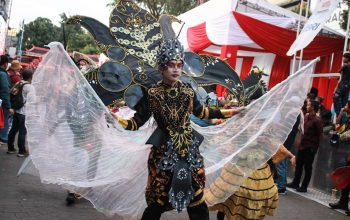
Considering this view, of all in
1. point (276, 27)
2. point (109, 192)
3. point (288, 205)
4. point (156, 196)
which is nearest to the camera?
point (156, 196)

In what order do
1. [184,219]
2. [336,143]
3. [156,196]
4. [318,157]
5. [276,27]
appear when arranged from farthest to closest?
1. [276,27]
2. [318,157]
3. [336,143]
4. [184,219]
5. [156,196]

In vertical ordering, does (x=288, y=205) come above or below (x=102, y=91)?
below

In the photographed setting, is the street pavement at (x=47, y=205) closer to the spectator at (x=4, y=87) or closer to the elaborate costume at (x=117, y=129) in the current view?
the spectator at (x=4, y=87)

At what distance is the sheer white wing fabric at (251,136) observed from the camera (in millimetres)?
4012

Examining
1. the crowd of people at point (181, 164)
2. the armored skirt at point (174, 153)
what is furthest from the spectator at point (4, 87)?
the armored skirt at point (174, 153)

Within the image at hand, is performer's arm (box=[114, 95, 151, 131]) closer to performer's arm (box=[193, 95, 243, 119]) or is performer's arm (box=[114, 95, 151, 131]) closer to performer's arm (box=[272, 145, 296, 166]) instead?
performer's arm (box=[193, 95, 243, 119])

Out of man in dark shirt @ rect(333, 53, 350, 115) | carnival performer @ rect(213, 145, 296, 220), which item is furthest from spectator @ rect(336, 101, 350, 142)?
carnival performer @ rect(213, 145, 296, 220)

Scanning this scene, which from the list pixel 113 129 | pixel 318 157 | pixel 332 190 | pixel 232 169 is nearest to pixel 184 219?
pixel 232 169

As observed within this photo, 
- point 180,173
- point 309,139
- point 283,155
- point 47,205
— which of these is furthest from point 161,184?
point 309,139

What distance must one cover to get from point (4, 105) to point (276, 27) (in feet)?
22.5

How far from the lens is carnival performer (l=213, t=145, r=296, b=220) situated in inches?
165

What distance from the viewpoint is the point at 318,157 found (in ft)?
27.3

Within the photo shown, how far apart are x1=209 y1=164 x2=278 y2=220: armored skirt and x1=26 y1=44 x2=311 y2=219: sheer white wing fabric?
0.29 metres

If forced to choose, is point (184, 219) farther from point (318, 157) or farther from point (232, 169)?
point (318, 157)
